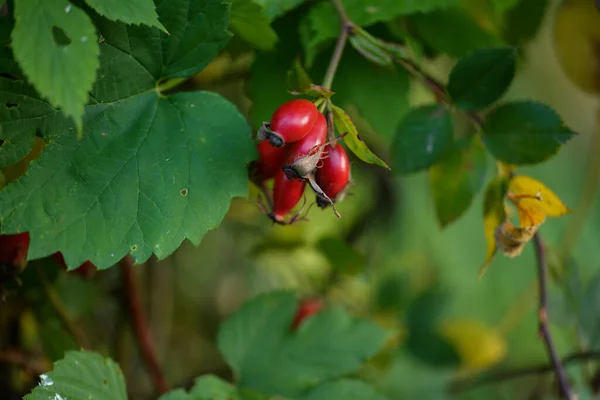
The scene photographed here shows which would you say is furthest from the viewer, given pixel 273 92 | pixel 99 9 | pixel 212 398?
pixel 273 92

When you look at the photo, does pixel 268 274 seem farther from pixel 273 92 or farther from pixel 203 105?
pixel 203 105

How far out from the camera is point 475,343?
1.44 meters

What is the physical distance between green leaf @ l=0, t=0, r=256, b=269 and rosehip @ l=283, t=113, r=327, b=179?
7 cm

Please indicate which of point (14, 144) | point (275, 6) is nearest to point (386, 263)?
point (275, 6)

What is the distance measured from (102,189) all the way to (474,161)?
0.50 meters

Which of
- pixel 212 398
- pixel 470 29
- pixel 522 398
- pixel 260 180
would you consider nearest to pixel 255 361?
pixel 212 398

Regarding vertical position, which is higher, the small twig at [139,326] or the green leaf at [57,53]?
the green leaf at [57,53]

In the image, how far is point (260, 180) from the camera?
680 mm

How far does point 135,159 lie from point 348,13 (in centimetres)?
42

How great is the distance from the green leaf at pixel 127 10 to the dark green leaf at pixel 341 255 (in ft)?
1.83

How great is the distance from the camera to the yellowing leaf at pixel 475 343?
1419 millimetres

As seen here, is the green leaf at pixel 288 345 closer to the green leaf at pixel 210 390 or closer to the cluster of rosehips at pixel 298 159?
the green leaf at pixel 210 390

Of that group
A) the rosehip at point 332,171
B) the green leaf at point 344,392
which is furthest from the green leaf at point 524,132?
the green leaf at point 344,392

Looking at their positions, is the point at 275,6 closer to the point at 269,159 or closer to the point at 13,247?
the point at 269,159
